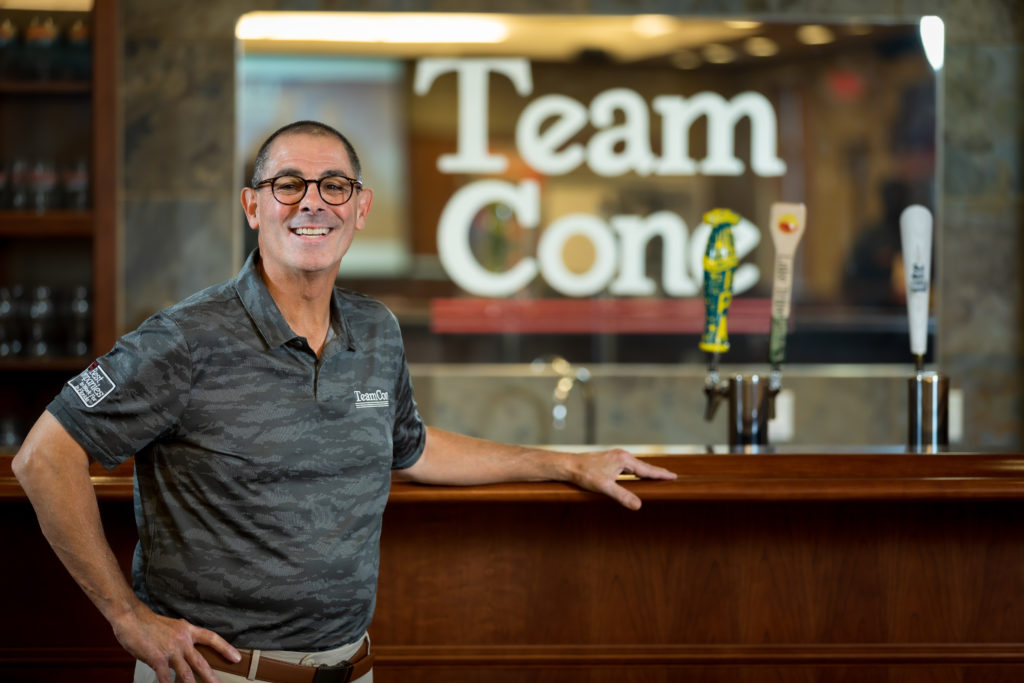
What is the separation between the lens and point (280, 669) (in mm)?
1469

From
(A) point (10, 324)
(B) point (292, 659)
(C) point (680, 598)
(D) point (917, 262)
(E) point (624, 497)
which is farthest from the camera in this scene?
(A) point (10, 324)

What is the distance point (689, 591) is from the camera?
6.43 ft

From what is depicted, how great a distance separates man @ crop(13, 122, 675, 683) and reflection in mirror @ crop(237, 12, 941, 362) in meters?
2.02

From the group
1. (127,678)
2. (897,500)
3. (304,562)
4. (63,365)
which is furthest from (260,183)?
(63,365)

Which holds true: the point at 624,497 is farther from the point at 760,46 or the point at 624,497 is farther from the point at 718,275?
the point at 760,46

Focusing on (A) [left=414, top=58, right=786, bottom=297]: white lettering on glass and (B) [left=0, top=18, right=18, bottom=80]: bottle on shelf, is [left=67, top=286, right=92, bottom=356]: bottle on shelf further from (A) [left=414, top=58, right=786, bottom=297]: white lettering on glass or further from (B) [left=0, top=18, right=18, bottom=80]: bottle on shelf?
(A) [left=414, top=58, right=786, bottom=297]: white lettering on glass

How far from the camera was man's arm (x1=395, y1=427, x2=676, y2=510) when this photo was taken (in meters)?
1.78

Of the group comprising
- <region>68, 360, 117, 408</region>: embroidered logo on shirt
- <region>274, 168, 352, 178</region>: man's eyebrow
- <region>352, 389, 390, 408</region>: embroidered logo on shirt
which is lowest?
<region>352, 389, 390, 408</region>: embroidered logo on shirt

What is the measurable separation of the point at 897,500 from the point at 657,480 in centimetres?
42

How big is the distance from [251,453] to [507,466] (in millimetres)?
493

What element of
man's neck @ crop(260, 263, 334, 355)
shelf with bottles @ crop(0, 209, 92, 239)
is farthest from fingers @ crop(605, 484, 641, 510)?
shelf with bottles @ crop(0, 209, 92, 239)

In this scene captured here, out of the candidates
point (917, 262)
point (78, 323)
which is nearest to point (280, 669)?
Result: point (917, 262)

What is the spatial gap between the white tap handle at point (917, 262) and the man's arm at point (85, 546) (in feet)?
4.78

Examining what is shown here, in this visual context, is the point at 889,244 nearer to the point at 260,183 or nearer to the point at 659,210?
the point at 659,210
